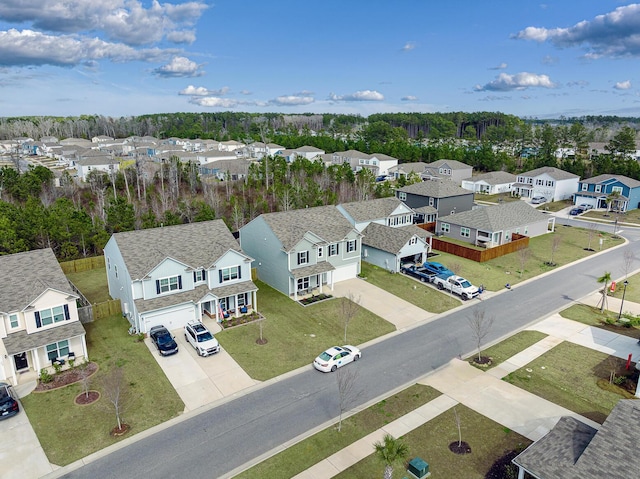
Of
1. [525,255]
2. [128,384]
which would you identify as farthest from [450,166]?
[128,384]

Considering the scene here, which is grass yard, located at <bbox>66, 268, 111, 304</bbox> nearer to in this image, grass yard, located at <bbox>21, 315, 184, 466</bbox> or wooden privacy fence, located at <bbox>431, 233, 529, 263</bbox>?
grass yard, located at <bbox>21, 315, 184, 466</bbox>

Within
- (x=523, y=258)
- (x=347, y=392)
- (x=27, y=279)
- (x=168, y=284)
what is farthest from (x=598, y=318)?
(x=27, y=279)

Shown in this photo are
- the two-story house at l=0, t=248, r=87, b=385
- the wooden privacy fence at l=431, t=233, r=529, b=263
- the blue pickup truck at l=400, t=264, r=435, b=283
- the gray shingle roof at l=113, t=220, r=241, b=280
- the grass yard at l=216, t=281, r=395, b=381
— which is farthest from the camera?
the wooden privacy fence at l=431, t=233, r=529, b=263

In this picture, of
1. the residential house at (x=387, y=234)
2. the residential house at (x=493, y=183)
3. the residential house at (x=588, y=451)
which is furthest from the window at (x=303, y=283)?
the residential house at (x=493, y=183)

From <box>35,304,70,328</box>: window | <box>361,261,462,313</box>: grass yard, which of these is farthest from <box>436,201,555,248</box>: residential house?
<box>35,304,70,328</box>: window

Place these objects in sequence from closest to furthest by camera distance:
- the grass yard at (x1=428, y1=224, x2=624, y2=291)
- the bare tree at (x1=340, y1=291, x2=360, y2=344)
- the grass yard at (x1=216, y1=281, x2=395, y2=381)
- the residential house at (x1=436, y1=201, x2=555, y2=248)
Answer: the grass yard at (x1=216, y1=281, x2=395, y2=381) → the bare tree at (x1=340, y1=291, x2=360, y2=344) → the grass yard at (x1=428, y1=224, x2=624, y2=291) → the residential house at (x1=436, y1=201, x2=555, y2=248)

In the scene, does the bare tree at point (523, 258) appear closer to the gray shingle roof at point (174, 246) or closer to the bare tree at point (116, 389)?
the gray shingle roof at point (174, 246)

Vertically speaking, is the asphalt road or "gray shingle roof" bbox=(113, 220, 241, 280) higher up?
"gray shingle roof" bbox=(113, 220, 241, 280)
